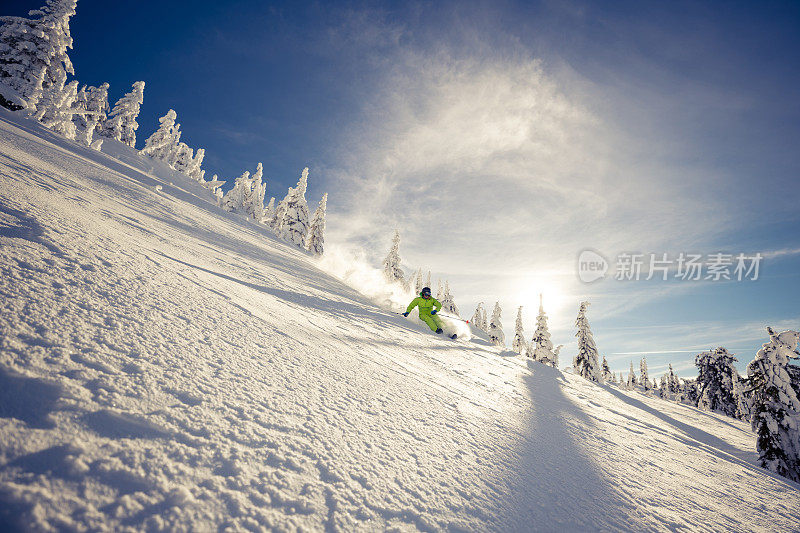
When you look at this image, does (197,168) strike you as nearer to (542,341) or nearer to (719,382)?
(542,341)

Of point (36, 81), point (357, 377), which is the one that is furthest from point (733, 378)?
point (36, 81)

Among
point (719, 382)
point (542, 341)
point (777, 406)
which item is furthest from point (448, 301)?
point (777, 406)

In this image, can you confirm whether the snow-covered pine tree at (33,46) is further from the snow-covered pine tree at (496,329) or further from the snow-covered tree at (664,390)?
the snow-covered tree at (664,390)

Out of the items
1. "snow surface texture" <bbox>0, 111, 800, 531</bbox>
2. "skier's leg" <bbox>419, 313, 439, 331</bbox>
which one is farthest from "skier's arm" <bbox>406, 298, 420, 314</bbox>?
"snow surface texture" <bbox>0, 111, 800, 531</bbox>

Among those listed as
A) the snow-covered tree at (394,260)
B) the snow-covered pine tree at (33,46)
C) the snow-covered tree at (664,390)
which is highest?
the snow-covered pine tree at (33,46)

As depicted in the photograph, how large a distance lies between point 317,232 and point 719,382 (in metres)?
52.8

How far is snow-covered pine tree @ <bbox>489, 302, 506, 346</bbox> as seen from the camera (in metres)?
46.1

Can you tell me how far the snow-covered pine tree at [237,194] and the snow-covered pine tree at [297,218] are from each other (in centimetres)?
1068

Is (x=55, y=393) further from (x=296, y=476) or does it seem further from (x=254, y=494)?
(x=296, y=476)

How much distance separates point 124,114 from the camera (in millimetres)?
49531

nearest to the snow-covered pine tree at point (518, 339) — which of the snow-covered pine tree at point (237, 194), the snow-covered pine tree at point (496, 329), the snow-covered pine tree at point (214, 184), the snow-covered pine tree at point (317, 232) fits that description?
the snow-covered pine tree at point (496, 329)

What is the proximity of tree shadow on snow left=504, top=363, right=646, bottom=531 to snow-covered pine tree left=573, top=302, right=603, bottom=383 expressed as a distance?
34.3m

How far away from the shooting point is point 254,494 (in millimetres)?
1520

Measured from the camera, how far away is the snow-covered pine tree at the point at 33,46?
2458 cm
